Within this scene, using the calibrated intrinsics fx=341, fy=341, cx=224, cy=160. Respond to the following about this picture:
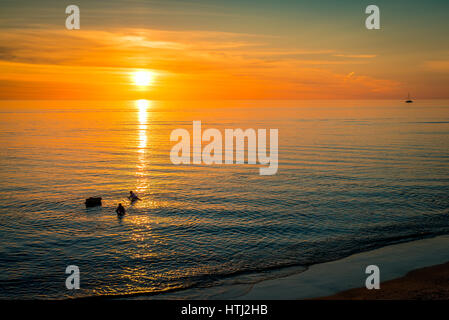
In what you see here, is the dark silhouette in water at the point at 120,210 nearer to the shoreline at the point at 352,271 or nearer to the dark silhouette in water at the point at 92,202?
the dark silhouette in water at the point at 92,202

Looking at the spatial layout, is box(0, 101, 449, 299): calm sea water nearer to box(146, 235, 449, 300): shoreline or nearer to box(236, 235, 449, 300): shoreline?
box(146, 235, 449, 300): shoreline

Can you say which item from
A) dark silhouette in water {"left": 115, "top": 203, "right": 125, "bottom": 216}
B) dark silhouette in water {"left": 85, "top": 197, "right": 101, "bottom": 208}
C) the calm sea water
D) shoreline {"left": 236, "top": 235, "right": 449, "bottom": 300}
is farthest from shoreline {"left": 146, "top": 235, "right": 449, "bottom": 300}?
dark silhouette in water {"left": 85, "top": 197, "right": 101, "bottom": 208}

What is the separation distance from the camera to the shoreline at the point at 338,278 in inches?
722

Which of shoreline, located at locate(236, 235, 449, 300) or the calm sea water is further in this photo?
the calm sea water

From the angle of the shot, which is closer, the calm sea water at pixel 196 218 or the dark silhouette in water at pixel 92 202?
the calm sea water at pixel 196 218

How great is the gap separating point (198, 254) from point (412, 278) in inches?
524

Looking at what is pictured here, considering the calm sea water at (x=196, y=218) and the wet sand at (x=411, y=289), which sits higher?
the calm sea water at (x=196, y=218)

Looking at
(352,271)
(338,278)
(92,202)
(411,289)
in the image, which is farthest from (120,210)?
(411,289)

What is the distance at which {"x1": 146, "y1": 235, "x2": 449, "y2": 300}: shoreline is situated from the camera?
60.1 feet

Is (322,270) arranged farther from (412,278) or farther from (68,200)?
(68,200)

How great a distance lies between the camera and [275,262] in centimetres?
2272

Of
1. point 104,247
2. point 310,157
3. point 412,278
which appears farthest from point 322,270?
point 310,157

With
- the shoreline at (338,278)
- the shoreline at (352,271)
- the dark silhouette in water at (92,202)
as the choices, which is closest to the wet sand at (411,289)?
the shoreline at (338,278)
